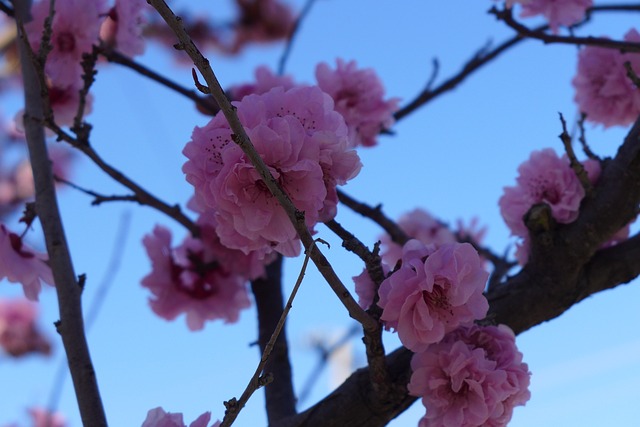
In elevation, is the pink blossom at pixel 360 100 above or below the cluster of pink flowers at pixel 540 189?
above

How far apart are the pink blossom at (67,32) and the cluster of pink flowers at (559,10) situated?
3.02ft

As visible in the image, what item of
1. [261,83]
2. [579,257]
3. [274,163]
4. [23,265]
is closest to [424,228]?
[261,83]

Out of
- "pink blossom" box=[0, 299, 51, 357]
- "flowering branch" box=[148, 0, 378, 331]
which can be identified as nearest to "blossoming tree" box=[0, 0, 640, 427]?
"flowering branch" box=[148, 0, 378, 331]

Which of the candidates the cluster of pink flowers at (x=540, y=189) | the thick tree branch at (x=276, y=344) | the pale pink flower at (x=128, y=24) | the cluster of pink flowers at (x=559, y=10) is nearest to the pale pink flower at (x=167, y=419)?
the thick tree branch at (x=276, y=344)

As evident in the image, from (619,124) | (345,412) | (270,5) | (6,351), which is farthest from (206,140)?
(270,5)

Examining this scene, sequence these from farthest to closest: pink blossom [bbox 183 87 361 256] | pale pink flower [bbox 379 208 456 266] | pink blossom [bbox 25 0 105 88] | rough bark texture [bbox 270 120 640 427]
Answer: pale pink flower [bbox 379 208 456 266]
pink blossom [bbox 25 0 105 88]
rough bark texture [bbox 270 120 640 427]
pink blossom [bbox 183 87 361 256]

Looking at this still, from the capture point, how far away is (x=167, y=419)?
105 centimetres

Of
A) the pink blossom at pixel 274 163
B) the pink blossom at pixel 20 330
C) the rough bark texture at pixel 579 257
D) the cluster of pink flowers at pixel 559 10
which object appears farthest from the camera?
the pink blossom at pixel 20 330

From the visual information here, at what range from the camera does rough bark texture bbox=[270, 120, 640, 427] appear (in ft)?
4.09

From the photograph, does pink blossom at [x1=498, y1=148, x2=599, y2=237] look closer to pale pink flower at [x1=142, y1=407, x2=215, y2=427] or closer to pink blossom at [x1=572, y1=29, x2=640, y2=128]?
pink blossom at [x1=572, y1=29, x2=640, y2=128]

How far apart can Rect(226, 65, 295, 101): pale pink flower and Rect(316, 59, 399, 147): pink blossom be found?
0.32 feet

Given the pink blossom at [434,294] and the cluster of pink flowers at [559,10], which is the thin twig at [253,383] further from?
the cluster of pink flowers at [559,10]

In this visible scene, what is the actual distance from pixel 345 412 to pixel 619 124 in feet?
3.52

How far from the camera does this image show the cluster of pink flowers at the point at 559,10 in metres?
1.65
